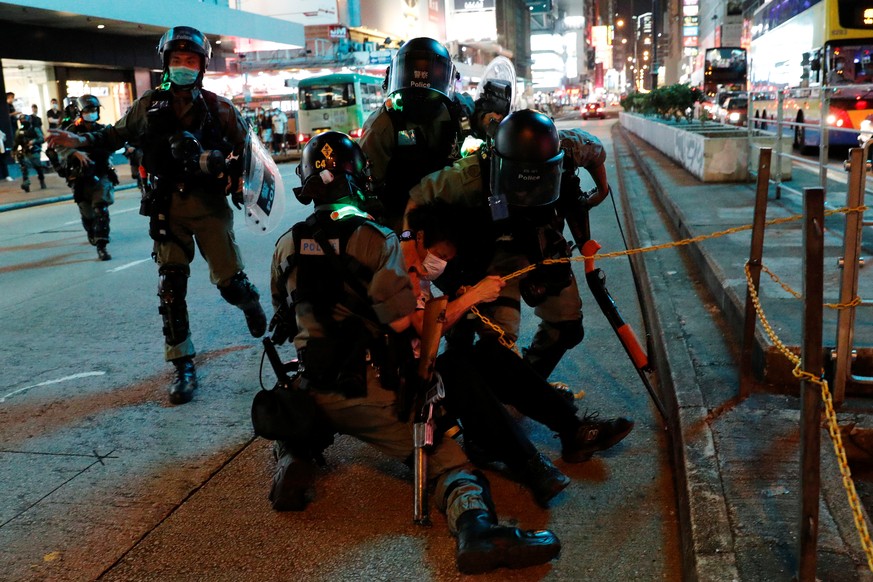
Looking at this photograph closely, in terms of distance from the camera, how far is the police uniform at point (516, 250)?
3914 millimetres

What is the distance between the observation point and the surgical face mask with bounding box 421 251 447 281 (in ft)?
12.6

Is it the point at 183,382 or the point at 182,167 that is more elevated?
the point at 182,167

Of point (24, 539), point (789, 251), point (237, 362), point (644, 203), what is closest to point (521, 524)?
point (24, 539)

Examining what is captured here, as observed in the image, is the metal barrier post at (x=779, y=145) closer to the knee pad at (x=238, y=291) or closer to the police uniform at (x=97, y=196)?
the knee pad at (x=238, y=291)

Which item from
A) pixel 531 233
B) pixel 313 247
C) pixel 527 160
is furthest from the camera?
pixel 531 233

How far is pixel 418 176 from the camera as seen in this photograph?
4.64m

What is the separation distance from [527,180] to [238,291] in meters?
2.41

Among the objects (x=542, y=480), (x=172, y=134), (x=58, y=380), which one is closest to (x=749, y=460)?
(x=542, y=480)

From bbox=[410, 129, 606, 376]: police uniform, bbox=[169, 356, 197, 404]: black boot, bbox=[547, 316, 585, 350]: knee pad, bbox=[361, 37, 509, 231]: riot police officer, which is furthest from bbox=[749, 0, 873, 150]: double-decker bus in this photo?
bbox=[169, 356, 197, 404]: black boot

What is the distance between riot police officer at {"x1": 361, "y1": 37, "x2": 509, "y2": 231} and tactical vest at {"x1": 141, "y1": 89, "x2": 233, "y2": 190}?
1055 millimetres

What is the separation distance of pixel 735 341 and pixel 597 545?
2285 mm

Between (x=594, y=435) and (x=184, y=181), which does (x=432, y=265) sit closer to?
(x=594, y=435)

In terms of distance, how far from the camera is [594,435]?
366cm

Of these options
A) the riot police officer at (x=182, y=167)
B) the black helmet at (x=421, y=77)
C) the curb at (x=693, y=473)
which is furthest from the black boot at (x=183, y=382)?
the curb at (x=693, y=473)
